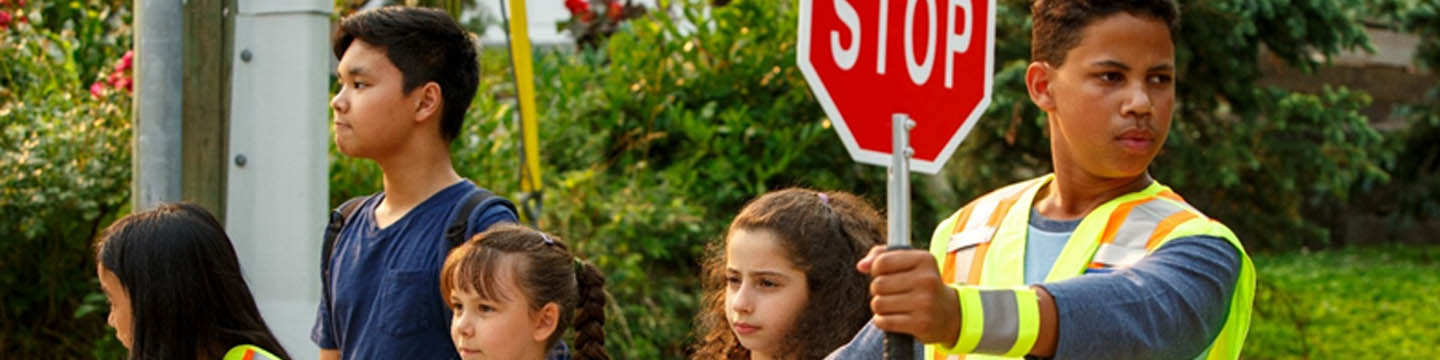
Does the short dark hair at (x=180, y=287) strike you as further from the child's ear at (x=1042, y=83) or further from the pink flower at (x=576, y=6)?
the pink flower at (x=576, y=6)

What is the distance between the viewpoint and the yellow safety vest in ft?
7.65

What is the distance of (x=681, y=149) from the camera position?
292 inches

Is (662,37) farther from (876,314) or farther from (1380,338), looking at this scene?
(876,314)

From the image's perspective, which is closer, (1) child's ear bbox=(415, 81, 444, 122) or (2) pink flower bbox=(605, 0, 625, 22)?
(1) child's ear bbox=(415, 81, 444, 122)

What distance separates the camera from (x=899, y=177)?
1.97m

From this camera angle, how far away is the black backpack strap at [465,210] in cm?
321

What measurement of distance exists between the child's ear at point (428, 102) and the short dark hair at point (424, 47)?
0.05 feet

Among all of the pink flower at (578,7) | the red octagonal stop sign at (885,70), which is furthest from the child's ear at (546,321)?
the pink flower at (578,7)

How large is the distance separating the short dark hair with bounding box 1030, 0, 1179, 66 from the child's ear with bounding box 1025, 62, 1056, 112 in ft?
0.04

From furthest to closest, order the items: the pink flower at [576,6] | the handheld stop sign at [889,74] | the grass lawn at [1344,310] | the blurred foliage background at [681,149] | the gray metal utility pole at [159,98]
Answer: the grass lawn at [1344,310] → the pink flower at [576,6] → the blurred foliage background at [681,149] → the gray metal utility pole at [159,98] → the handheld stop sign at [889,74]

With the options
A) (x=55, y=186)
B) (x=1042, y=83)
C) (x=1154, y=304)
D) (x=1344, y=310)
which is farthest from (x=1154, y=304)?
(x=1344, y=310)

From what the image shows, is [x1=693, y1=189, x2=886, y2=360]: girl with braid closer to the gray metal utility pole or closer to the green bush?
the gray metal utility pole

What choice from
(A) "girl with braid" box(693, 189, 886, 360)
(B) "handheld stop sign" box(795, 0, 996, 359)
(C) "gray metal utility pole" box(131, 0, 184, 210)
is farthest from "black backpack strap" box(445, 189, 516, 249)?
(C) "gray metal utility pole" box(131, 0, 184, 210)

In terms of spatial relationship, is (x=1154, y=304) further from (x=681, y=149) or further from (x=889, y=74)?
(x=681, y=149)
